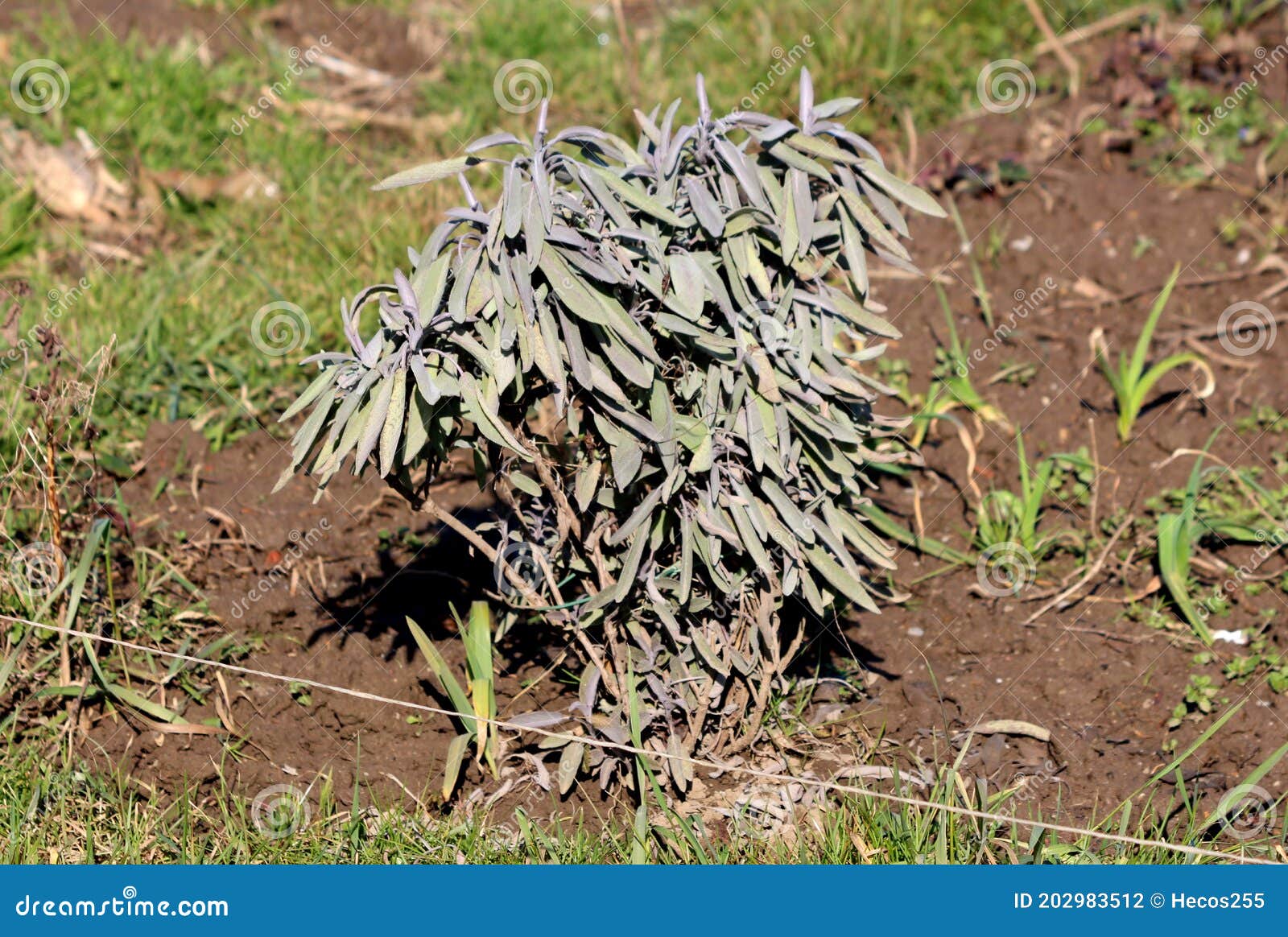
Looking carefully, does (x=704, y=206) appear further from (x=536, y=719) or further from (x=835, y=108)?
(x=536, y=719)

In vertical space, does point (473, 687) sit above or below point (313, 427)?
below

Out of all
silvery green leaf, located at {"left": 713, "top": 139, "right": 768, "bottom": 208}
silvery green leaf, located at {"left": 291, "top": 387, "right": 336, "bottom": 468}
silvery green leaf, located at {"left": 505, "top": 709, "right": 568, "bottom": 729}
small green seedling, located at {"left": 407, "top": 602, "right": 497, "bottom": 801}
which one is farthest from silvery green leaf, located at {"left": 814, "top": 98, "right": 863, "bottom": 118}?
silvery green leaf, located at {"left": 505, "top": 709, "right": 568, "bottom": 729}

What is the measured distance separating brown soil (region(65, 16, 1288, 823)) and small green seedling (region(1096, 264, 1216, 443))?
55 millimetres

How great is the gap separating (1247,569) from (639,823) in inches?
70.2

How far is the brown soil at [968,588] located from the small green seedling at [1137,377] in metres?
0.05

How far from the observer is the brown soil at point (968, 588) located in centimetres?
321

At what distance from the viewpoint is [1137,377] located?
4004 mm

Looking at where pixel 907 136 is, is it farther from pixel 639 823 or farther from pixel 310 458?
pixel 639 823

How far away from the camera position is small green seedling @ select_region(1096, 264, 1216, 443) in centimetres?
394

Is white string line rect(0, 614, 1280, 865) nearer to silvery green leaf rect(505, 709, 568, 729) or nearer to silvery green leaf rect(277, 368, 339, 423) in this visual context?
silvery green leaf rect(505, 709, 568, 729)

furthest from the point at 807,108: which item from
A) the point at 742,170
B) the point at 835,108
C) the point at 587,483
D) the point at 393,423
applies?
the point at 393,423

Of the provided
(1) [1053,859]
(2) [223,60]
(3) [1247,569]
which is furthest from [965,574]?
(2) [223,60]

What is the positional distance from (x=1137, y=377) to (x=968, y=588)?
0.88 meters

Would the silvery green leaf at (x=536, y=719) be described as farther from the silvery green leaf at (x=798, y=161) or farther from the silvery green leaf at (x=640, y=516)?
the silvery green leaf at (x=798, y=161)
